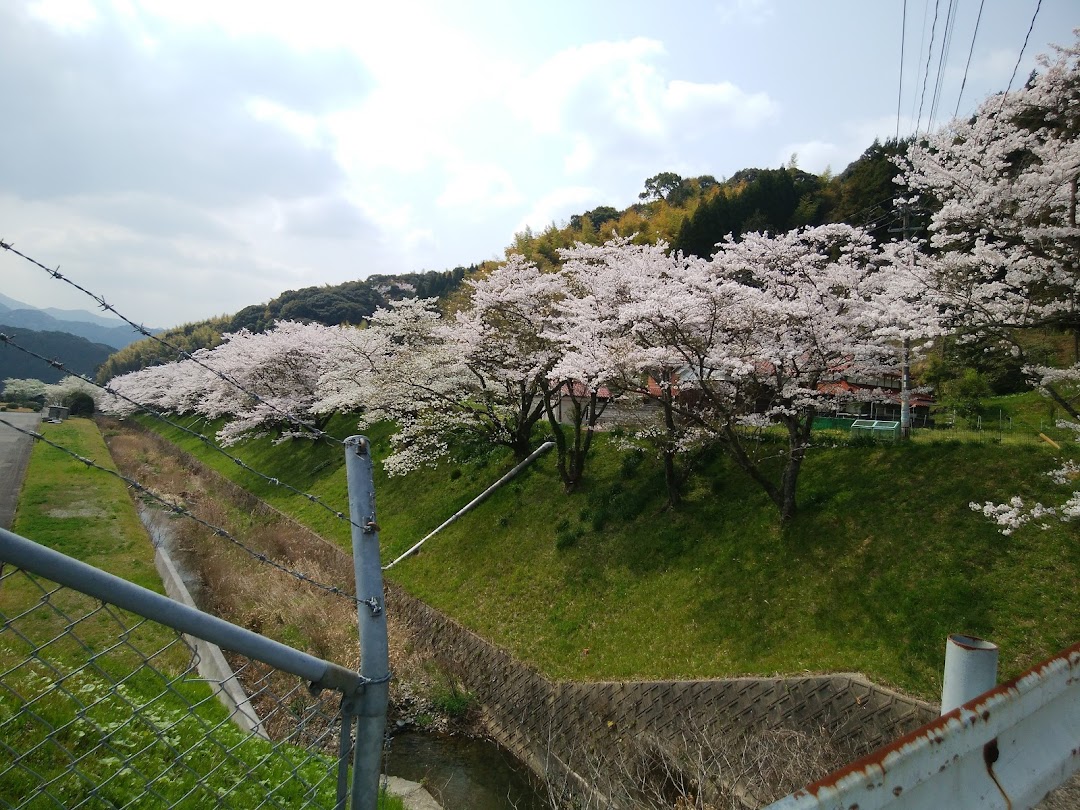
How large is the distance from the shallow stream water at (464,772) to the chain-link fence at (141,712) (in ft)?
7.59

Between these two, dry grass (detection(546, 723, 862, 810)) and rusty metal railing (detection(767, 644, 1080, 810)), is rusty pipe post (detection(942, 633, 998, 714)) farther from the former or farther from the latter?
dry grass (detection(546, 723, 862, 810))

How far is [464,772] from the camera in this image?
10.2 metres

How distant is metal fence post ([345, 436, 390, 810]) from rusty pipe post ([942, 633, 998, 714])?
2051 mm

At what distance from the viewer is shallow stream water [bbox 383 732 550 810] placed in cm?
955

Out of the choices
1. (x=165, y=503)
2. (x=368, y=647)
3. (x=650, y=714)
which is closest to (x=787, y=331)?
(x=650, y=714)

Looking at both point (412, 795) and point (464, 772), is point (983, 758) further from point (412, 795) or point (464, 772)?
point (464, 772)

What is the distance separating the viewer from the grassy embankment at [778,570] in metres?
8.99

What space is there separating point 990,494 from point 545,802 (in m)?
9.47

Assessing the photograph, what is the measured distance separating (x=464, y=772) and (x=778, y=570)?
22.2ft

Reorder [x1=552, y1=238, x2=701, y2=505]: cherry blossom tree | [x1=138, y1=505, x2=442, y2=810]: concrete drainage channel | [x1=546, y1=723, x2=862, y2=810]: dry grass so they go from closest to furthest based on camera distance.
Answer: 1. [x1=138, y1=505, x2=442, y2=810]: concrete drainage channel
2. [x1=546, y1=723, x2=862, y2=810]: dry grass
3. [x1=552, y1=238, x2=701, y2=505]: cherry blossom tree

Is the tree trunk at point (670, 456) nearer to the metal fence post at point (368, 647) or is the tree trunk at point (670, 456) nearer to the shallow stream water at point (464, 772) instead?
the shallow stream water at point (464, 772)

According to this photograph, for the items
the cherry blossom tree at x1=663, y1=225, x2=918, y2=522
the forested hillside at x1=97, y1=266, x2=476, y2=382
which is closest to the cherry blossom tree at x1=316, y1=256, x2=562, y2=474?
the cherry blossom tree at x1=663, y1=225, x2=918, y2=522

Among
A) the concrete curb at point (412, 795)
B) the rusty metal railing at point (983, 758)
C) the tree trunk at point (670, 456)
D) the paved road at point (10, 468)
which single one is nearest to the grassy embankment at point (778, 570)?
the tree trunk at point (670, 456)

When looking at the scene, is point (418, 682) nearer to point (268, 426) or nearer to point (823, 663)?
point (823, 663)
